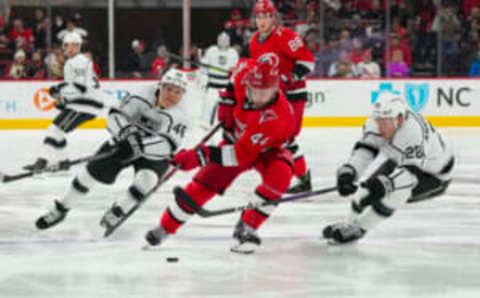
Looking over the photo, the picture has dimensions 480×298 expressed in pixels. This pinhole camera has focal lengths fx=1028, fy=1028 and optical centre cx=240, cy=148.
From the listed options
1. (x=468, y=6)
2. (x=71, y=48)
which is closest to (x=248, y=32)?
(x=468, y=6)

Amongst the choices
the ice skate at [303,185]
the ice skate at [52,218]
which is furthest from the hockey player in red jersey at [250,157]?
the ice skate at [303,185]

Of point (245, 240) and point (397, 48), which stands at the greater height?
point (397, 48)

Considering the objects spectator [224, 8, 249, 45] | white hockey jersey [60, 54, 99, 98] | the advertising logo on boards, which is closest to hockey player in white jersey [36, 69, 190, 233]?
white hockey jersey [60, 54, 99, 98]

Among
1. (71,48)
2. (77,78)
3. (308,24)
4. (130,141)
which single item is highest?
(308,24)

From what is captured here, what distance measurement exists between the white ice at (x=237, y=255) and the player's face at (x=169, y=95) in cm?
63

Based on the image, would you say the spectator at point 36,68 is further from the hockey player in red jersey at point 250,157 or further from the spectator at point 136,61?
the hockey player in red jersey at point 250,157

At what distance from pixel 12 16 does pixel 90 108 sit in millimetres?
5078

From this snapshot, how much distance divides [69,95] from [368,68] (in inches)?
200

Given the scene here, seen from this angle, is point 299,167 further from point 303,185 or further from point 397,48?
point 397,48

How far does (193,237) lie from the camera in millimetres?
4809

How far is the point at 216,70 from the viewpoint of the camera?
426 inches

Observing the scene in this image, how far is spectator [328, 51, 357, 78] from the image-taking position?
37.4ft

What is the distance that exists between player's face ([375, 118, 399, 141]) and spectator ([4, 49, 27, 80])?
7292 millimetres

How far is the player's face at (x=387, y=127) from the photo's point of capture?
4.25m
